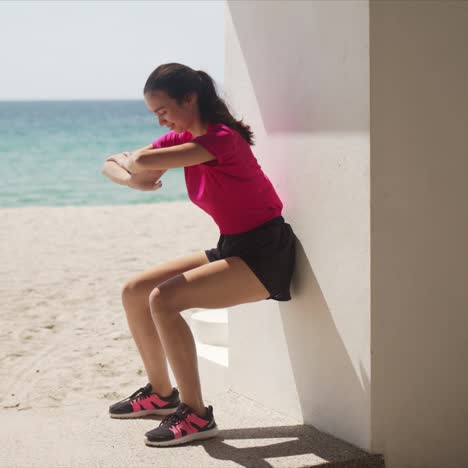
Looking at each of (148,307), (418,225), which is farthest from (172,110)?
(418,225)

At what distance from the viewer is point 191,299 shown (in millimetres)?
2961

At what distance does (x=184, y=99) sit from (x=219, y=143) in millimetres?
244

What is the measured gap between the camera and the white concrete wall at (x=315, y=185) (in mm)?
2828

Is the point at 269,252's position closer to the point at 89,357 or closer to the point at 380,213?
the point at 380,213

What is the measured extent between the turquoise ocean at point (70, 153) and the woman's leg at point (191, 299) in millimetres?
16541

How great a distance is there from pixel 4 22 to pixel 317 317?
5174 cm

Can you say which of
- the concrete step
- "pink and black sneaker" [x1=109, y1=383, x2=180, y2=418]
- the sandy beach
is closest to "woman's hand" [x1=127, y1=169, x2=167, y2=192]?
"pink and black sneaker" [x1=109, y1=383, x2=180, y2=418]

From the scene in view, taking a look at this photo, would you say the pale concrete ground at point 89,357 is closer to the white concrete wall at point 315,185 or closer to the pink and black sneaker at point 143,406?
the pink and black sneaker at point 143,406

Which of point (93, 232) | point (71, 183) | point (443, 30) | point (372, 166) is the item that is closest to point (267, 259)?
point (372, 166)

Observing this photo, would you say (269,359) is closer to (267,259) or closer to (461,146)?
(267,259)

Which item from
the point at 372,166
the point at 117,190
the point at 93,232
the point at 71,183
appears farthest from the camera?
the point at 71,183

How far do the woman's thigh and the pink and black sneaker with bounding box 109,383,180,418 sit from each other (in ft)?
1.35

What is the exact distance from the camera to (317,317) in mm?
3096

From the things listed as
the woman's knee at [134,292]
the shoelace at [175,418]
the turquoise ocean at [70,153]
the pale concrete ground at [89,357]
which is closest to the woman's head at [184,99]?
the woman's knee at [134,292]
